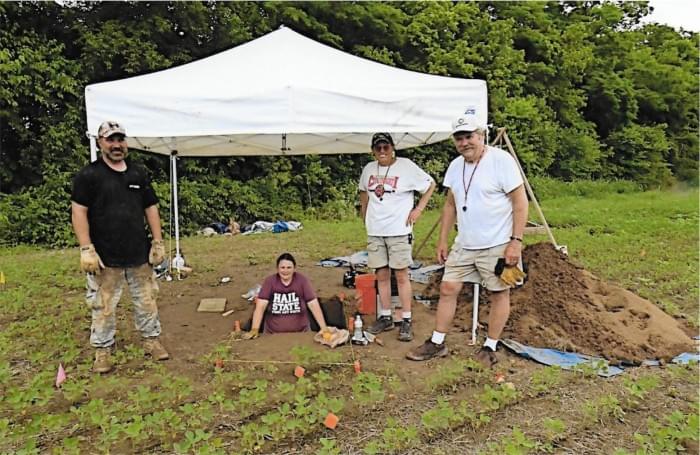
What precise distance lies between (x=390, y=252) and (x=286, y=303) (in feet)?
3.05

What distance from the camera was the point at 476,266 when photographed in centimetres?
399

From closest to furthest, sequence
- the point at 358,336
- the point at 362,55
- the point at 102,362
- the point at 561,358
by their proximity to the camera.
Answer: the point at 102,362
the point at 561,358
the point at 358,336
the point at 362,55

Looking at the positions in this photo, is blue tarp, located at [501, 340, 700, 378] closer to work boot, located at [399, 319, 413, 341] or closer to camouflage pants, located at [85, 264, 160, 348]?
work boot, located at [399, 319, 413, 341]

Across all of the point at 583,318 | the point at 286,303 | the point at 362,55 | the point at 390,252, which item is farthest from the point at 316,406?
the point at 362,55

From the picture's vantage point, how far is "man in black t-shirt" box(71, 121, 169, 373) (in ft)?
Answer: 12.3

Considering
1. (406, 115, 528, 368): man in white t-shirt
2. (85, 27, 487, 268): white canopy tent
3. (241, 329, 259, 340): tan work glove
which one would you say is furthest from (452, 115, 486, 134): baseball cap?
(241, 329, 259, 340): tan work glove

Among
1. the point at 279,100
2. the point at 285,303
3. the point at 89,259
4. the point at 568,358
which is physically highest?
the point at 279,100

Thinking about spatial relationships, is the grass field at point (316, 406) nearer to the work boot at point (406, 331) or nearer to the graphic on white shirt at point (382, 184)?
the work boot at point (406, 331)

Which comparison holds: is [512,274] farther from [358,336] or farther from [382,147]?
[382,147]

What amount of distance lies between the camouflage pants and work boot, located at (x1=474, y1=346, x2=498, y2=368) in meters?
2.39

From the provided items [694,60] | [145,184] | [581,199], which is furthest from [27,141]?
[694,60]

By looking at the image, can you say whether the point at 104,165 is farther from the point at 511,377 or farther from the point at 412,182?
the point at 511,377

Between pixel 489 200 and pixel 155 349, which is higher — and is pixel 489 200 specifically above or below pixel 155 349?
above

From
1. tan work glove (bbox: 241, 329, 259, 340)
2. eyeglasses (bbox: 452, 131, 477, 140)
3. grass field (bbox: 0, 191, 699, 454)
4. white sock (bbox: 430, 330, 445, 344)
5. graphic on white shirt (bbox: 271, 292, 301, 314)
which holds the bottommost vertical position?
grass field (bbox: 0, 191, 699, 454)
